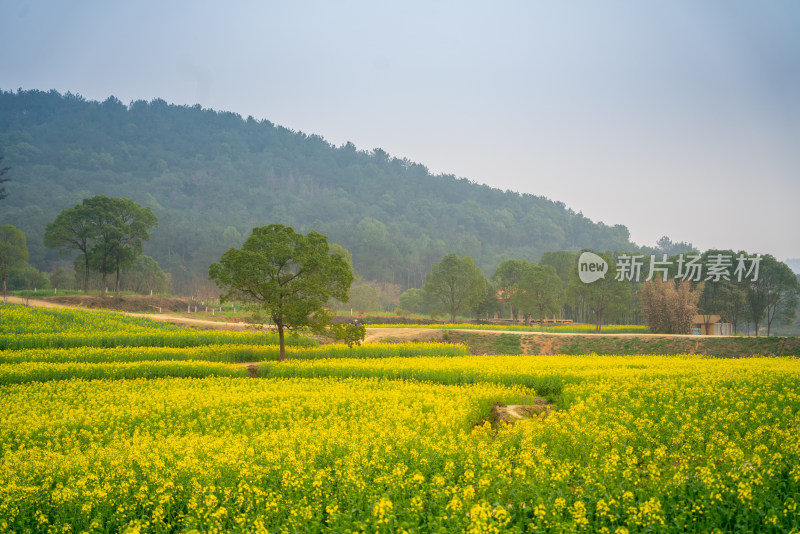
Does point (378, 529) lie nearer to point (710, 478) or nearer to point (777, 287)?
point (710, 478)

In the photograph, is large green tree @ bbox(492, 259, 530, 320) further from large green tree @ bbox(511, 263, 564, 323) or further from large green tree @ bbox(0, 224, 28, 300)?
large green tree @ bbox(0, 224, 28, 300)

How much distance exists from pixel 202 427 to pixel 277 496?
24.8ft

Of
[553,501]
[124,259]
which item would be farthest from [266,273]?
[124,259]

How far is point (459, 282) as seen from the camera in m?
69.6

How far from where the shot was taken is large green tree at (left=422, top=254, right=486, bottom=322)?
69188mm

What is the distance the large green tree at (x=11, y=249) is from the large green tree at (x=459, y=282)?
4876cm

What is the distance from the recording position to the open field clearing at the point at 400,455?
7.50 meters

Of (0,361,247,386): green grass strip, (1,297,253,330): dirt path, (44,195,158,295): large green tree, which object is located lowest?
(0,361,247,386): green grass strip

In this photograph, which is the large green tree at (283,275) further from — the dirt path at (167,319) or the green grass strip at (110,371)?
the dirt path at (167,319)

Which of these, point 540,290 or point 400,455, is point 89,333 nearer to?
point 400,455

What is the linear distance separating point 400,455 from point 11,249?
65220 millimetres

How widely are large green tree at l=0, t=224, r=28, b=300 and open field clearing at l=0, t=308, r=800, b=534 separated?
45.0 m

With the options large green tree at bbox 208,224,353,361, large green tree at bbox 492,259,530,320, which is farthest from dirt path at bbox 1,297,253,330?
large green tree at bbox 492,259,530,320

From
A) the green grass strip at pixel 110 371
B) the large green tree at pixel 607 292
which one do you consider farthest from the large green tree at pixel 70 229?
the large green tree at pixel 607 292
